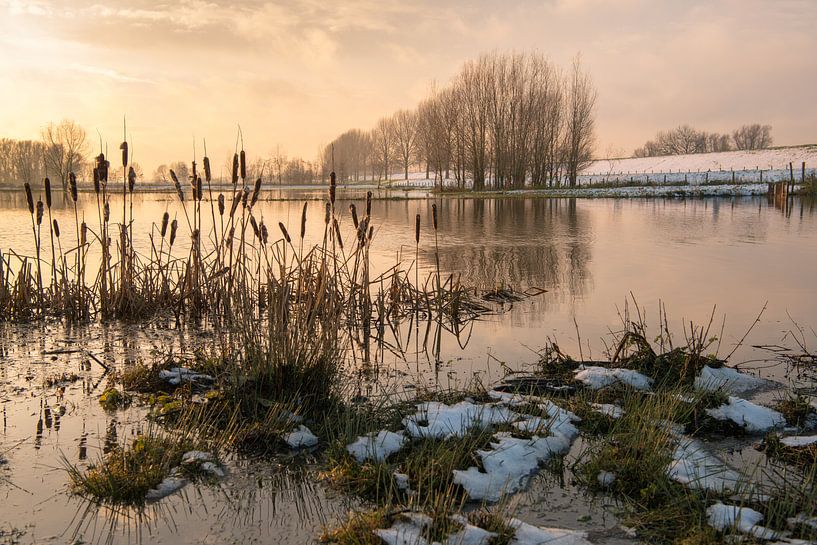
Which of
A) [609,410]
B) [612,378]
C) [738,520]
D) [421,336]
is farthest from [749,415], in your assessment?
[421,336]

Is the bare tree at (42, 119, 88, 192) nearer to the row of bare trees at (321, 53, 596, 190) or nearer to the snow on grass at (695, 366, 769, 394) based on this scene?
the snow on grass at (695, 366, 769, 394)

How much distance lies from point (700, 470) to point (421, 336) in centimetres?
364

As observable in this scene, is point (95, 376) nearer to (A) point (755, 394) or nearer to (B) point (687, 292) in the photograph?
(A) point (755, 394)

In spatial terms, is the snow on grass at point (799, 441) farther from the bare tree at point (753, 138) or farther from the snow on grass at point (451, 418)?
the bare tree at point (753, 138)

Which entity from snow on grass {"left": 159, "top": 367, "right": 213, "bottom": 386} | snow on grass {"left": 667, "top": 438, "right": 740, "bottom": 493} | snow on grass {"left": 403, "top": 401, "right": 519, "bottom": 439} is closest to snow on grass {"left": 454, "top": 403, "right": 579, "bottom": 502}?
snow on grass {"left": 403, "top": 401, "right": 519, "bottom": 439}

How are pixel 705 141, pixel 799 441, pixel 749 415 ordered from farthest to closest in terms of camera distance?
1. pixel 705 141
2. pixel 749 415
3. pixel 799 441

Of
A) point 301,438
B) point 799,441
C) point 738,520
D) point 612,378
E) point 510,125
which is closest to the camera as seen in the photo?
point 738,520

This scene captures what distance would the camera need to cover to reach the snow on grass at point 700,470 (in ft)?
9.91

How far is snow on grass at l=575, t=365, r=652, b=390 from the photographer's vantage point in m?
4.66

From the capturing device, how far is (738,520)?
8.55 ft

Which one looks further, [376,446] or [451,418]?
[451,418]

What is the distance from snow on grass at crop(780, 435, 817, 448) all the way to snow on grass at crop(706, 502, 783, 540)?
103 centimetres

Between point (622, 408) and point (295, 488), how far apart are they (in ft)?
7.54

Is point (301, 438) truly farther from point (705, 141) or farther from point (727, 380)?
point (705, 141)
